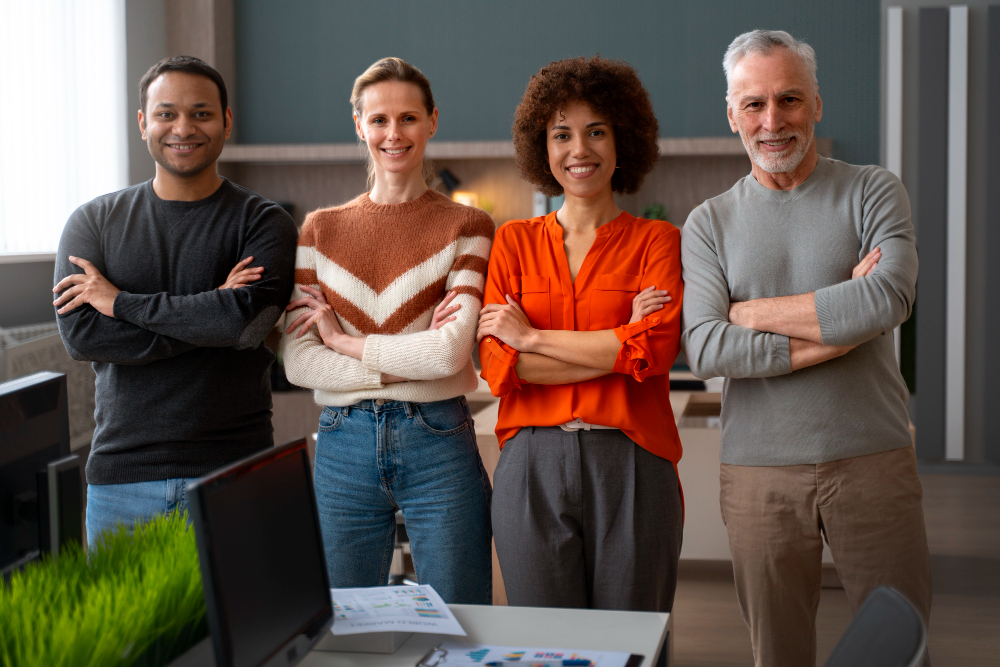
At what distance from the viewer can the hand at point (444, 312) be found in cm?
204

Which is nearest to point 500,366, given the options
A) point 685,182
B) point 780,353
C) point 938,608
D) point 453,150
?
point 780,353

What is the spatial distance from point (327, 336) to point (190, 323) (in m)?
0.30

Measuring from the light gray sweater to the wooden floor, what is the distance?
1.22 meters

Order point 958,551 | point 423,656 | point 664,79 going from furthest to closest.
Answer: point 664,79
point 958,551
point 423,656

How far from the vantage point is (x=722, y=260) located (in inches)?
79.0

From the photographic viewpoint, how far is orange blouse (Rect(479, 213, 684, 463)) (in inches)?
74.6

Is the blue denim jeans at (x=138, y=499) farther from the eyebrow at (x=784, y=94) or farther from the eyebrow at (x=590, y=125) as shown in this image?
the eyebrow at (x=784, y=94)

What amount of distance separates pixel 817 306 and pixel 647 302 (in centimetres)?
35

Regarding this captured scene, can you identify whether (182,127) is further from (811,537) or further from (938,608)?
(938,608)

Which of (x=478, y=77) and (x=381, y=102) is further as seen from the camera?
(x=478, y=77)

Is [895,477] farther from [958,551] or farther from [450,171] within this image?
[450,171]

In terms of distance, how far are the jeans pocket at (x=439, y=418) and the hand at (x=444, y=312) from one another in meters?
0.18

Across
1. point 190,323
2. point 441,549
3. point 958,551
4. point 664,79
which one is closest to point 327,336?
point 190,323

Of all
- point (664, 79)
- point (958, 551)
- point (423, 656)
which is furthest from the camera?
point (664, 79)
